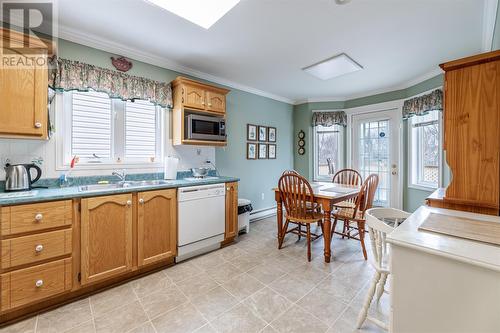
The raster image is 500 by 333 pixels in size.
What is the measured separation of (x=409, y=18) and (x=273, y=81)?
193 cm

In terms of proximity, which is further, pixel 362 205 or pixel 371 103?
pixel 371 103

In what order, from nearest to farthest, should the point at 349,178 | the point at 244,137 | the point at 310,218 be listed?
the point at 310,218, the point at 349,178, the point at 244,137

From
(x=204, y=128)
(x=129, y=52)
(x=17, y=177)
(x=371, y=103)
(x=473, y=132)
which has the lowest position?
(x=17, y=177)

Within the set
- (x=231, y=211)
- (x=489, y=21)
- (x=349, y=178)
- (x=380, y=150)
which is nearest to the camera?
(x=489, y=21)

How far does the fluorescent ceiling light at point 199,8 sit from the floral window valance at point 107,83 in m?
0.96

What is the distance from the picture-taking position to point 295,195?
98.7 inches

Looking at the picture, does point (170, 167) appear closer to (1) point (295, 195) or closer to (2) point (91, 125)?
(2) point (91, 125)

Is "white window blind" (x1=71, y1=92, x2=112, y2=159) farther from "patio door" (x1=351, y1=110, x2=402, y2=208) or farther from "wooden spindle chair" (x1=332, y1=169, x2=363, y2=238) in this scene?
"patio door" (x1=351, y1=110, x2=402, y2=208)

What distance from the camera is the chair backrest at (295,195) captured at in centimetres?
244

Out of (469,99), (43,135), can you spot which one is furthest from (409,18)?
(43,135)

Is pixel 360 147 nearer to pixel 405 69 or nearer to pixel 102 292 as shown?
pixel 405 69

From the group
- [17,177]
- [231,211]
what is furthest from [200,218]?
[17,177]

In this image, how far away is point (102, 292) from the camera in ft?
6.21

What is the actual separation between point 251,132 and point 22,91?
9.36 feet
